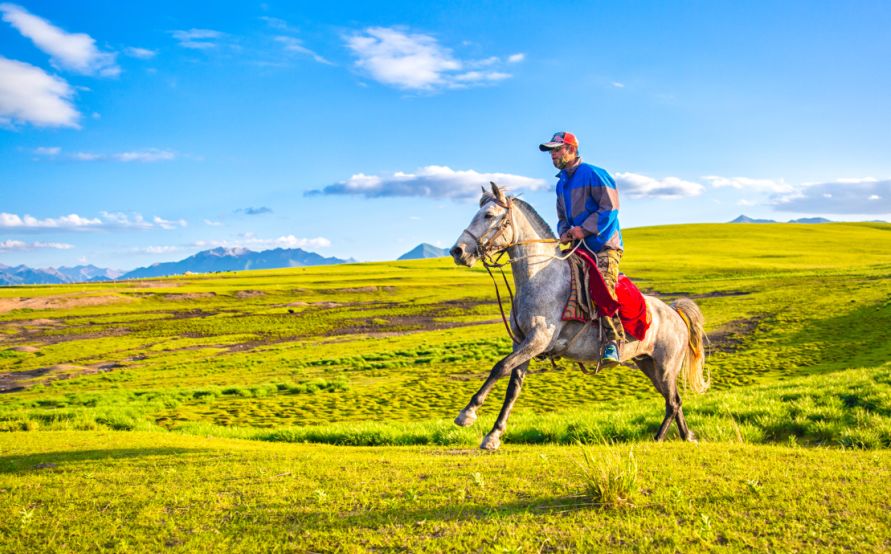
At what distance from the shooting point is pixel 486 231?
23.9ft

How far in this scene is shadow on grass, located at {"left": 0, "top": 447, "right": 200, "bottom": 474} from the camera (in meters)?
7.62

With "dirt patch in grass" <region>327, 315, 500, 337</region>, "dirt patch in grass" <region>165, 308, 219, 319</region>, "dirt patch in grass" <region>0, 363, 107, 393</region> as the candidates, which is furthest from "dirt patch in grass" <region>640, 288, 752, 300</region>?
"dirt patch in grass" <region>0, 363, 107, 393</region>

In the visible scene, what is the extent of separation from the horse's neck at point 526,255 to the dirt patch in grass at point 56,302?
215 feet

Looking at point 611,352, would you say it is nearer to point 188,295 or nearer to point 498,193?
point 498,193

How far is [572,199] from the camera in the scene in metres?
8.02

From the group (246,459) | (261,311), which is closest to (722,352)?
(246,459)

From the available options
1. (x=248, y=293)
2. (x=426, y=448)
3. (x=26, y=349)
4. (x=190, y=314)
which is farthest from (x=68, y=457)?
(x=248, y=293)

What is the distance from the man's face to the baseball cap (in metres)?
0.06

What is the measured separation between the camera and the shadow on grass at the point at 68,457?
7621mm

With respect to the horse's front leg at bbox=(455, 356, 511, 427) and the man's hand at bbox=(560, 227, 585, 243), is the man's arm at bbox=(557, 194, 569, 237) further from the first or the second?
the horse's front leg at bbox=(455, 356, 511, 427)

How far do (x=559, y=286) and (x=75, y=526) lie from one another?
5.67m

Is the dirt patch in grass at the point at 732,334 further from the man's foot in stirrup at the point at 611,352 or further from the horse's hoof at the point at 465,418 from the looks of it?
the horse's hoof at the point at 465,418

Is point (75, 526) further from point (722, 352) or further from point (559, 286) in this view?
point (722, 352)

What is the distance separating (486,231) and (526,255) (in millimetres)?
690
